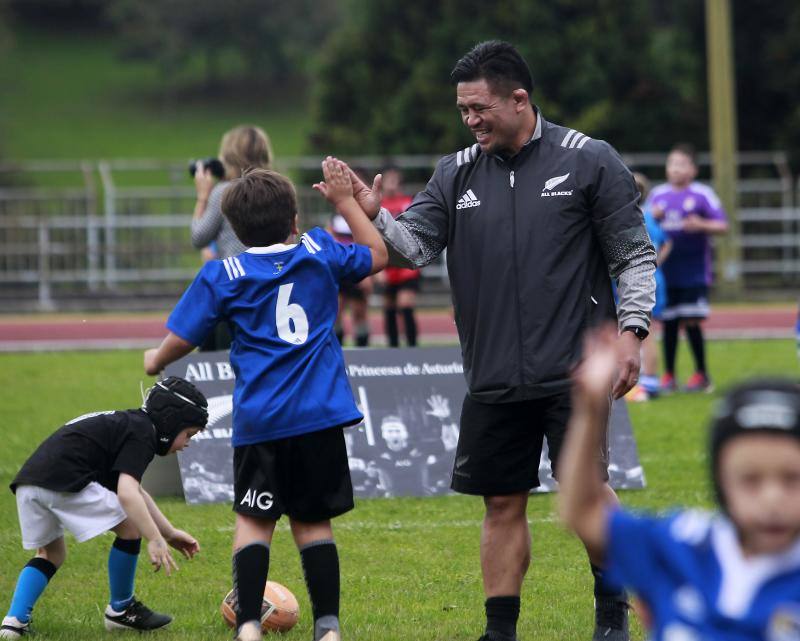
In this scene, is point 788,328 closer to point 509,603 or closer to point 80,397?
point 80,397

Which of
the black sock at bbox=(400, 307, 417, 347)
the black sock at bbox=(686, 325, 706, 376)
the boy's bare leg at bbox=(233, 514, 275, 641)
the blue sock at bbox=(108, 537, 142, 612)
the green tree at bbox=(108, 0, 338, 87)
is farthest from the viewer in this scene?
the green tree at bbox=(108, 0, 338, 87)

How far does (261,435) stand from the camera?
492 cm

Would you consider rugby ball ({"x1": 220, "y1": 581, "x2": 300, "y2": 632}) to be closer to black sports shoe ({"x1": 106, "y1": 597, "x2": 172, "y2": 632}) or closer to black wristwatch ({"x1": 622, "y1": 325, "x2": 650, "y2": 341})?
black sports shoe ({"x1": 106, "y1": 597, "x2": 172, "y2": 632})

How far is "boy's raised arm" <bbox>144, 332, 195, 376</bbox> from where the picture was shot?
196 inches

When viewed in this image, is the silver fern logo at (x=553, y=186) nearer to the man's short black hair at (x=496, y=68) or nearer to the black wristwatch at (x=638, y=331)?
the man's short black hair at (x=496, y=68)

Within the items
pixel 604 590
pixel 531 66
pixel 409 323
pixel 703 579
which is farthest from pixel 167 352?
pixel 531 66

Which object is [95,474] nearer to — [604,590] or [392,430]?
[604,590]

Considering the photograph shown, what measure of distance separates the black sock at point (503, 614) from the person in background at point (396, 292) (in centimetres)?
897

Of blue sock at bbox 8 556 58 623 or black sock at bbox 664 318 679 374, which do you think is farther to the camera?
black sock at bbox 664 318 679 374

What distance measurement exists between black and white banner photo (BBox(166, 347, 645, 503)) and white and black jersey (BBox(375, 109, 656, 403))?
3.21 meters

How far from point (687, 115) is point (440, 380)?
20.8 metres

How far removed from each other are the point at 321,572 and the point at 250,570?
26cm

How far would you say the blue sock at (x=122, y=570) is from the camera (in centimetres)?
568

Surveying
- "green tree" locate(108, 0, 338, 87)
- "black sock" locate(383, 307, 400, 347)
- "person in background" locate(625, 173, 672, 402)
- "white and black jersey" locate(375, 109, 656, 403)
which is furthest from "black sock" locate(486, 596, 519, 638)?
"green tree" locate(108, 0, 338, 87)
